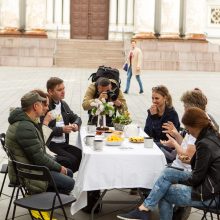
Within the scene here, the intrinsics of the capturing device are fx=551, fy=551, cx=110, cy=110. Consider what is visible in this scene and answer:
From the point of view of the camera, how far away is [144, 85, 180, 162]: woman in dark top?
6.87m

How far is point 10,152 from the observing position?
5.31 metres

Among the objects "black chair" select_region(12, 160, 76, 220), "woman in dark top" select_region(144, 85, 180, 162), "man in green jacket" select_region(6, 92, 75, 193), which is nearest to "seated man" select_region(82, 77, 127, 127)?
"woman in dark top" select_region(144, 85, 180, 162)

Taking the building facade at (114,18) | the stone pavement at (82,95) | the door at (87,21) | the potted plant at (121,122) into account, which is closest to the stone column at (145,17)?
the building facade at (114,18)

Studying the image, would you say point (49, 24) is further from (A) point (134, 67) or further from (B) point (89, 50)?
(A) point (134, 67)

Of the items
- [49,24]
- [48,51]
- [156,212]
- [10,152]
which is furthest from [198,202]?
[49,24]

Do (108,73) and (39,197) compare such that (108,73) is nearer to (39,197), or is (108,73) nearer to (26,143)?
(26,143)

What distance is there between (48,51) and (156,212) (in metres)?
25.8

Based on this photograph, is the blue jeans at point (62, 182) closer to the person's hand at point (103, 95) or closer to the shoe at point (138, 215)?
the shoe at point (138, 215)

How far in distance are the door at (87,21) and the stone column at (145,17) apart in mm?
2762

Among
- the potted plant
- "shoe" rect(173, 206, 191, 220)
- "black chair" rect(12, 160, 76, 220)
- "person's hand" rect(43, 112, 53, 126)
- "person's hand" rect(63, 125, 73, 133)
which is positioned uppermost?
"person's hand" rect(43, 112, 53, 126)

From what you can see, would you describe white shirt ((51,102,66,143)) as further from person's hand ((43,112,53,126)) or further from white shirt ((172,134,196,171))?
white shirt ((172,134,196,171))

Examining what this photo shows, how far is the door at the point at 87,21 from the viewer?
36.0 metres

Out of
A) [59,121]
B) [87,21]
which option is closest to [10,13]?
[87,21]

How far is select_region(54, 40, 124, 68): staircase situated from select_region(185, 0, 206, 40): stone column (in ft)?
14.7
